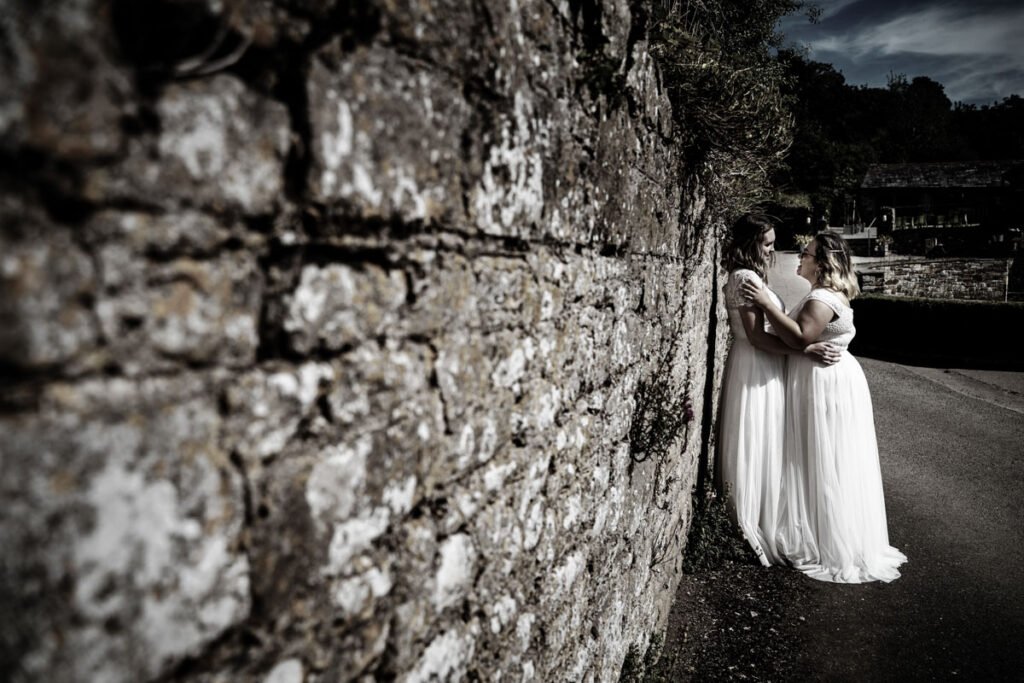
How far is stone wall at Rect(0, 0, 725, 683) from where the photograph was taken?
1.96 feet

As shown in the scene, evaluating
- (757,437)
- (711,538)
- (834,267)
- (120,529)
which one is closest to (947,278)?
(834,267)

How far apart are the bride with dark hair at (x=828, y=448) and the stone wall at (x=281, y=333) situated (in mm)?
4199

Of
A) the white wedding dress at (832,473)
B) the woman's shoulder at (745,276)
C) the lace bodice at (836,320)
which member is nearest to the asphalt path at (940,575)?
the white wedding dress at (832,473)

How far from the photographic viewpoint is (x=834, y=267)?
5.32 metres

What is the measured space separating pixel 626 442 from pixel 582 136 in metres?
1.36

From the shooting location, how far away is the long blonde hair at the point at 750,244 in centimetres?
541

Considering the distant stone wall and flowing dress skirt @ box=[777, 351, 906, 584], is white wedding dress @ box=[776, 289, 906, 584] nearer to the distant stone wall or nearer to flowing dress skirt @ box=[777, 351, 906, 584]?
flowing dress skirt @ box=[777, 351, 906, 584]

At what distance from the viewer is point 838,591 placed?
483 cm

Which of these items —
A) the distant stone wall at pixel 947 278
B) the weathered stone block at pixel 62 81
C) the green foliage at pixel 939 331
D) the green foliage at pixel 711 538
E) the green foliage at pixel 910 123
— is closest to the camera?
the weathered stone block at pixel 62 81

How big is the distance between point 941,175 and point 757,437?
60263 mm

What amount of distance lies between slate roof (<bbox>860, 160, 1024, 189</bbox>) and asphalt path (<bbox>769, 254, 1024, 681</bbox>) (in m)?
52.2

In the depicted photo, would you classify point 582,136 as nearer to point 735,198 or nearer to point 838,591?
point 735,198

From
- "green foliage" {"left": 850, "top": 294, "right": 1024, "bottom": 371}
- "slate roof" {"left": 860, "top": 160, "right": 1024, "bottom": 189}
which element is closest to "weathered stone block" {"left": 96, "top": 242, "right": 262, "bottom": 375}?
"green foliage" {"left": 850, "top": 294, "right": 1024, "bottom": 371}

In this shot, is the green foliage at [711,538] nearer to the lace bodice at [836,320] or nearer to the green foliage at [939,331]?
the lace bodice at [836,320]
